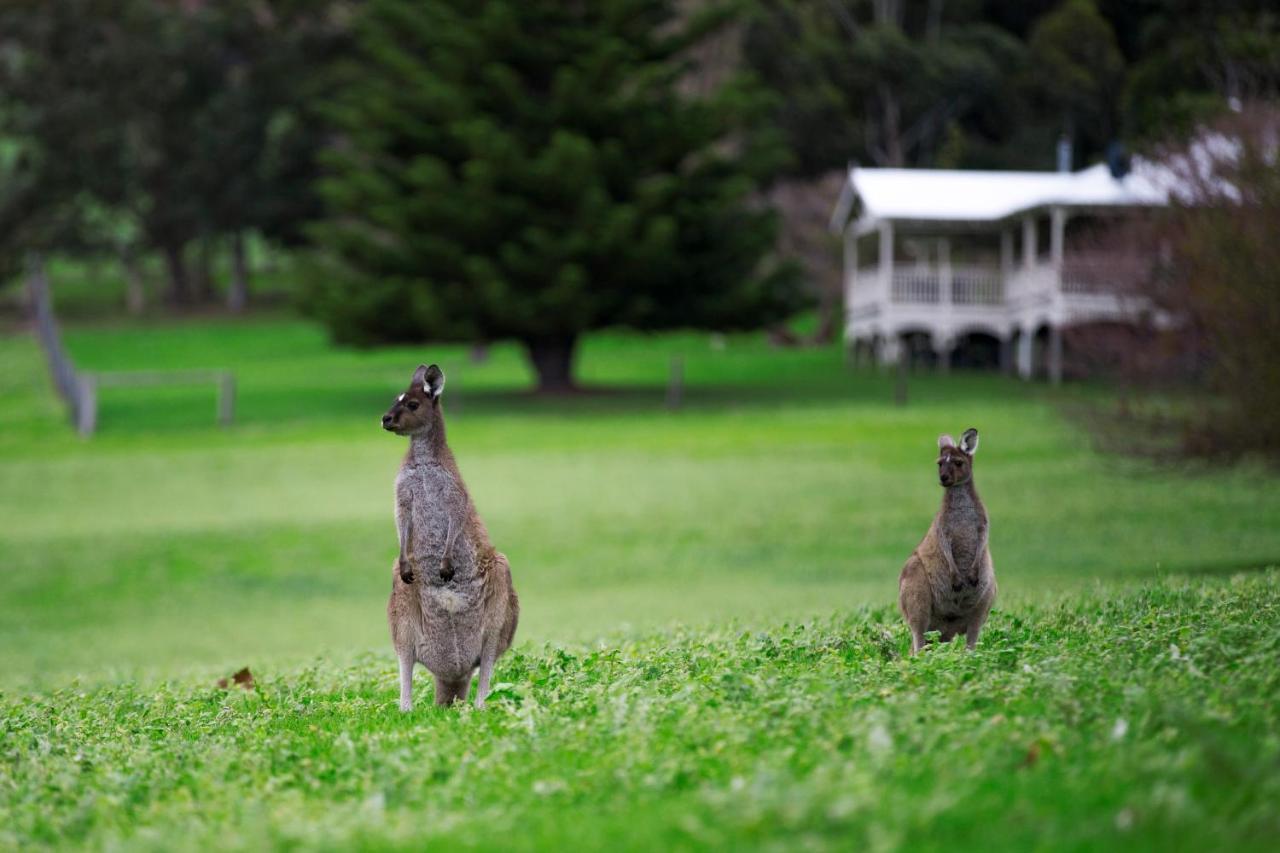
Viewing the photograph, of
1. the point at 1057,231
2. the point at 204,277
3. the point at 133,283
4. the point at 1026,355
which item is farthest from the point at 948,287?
the point at 204,277

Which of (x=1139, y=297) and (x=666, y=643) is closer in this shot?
(x=666, y=643)

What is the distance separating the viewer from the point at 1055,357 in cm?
4634

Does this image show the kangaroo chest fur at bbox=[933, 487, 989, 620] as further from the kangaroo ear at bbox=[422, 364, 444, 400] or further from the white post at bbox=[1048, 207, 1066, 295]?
the white post at bbox=[1048, 207, 1066, 295]

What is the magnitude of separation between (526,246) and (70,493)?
15.7 meters

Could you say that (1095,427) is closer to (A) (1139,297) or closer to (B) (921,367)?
(A) (1139,297)

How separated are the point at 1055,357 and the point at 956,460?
3934 cm

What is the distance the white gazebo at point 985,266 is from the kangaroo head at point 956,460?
3580 cm

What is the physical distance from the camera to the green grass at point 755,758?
5152mm

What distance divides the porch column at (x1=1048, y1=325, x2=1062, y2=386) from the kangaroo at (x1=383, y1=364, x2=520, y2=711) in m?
38.8

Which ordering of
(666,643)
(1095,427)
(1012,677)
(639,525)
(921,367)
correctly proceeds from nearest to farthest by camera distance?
(1012,677) → (666,643) → (1095,427) → (639,525) → (921,367)

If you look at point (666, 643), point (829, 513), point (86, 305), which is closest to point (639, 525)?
point (829, 513)

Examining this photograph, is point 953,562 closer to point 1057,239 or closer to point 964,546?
point 964,546

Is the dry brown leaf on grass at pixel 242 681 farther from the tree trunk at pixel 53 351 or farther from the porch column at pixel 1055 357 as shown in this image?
the porch column at pixel 1055 357

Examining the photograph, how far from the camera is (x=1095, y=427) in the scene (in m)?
20.3
